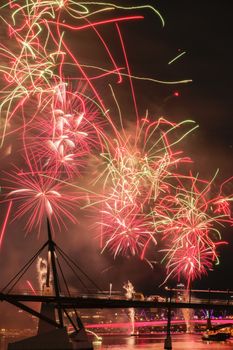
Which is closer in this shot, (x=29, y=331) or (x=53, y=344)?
(x=53, y=344)

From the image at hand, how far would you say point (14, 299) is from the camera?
71188mm

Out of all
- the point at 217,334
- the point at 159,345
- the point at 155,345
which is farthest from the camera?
the point at 217,334

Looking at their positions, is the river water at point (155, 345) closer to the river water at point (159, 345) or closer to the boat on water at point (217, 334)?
the river water at point (159, 345)

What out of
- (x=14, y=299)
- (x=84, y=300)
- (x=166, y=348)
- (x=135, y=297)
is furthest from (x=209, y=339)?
(x=14, y=299)

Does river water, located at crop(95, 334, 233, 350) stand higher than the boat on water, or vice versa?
river water, located at crop(95, 334, 233, 350)

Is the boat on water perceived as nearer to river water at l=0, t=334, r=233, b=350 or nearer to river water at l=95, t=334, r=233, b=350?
river water at l=0, t=334, r=233, b=350

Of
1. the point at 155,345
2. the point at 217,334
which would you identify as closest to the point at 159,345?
the point at 155,345

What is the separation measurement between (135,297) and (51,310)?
3064 cm

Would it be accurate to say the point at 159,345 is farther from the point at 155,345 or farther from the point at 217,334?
the point at 217,334

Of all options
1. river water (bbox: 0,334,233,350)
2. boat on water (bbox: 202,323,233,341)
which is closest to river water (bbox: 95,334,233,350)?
river water (bbox: 0,334,233,350)

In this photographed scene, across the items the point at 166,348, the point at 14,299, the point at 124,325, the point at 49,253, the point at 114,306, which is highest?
the point at 49,253

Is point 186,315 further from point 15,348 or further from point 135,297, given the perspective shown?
point 15,348

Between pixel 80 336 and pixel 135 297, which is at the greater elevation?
pixel 80 336

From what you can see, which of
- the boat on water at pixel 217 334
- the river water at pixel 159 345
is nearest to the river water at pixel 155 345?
the river water at pixel 159 345
